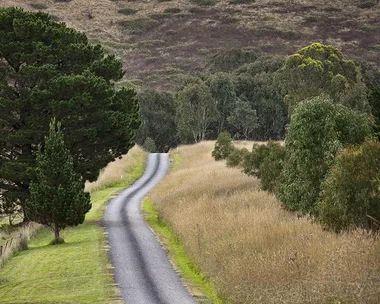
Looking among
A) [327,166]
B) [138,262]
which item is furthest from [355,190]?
[138,262]

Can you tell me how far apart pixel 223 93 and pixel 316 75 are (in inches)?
1173

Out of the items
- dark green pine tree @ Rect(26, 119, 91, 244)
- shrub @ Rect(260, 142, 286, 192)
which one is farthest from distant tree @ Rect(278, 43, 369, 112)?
dark green pine tree @ Rect(26, 119, 91, 244)

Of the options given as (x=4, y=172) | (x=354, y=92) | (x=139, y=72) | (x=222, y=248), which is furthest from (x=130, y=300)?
(x=139, y=72)

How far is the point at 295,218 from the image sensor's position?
2612 cm

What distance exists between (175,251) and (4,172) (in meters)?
13.1

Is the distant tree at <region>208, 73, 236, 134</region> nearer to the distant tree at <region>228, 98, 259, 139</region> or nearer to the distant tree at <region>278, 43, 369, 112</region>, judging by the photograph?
the distant tree at <region>228, 98, 259, 139</region>

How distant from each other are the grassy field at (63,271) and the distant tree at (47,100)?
13.6 ft

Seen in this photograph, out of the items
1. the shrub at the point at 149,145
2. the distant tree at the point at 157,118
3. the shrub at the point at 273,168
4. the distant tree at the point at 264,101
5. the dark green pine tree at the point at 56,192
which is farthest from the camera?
the distant tree at the point at 157,118

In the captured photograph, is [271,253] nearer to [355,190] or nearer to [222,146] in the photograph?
[355,190]

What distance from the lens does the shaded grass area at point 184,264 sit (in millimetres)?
21297

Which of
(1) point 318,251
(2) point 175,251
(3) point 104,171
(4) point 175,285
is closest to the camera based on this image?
(1) point 318,251

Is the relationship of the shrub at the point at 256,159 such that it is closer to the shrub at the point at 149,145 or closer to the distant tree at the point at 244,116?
the distant tree at the point at 244,116

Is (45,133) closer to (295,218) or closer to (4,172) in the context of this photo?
(4,172)

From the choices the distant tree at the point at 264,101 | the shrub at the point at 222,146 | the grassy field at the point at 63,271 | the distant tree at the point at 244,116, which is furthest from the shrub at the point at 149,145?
the grassy field at the point at 63,271
